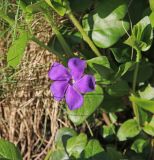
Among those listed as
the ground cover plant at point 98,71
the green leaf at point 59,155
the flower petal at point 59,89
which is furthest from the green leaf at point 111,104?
the flower petal at point 59,89

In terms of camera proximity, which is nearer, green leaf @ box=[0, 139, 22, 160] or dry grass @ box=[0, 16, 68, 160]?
green leaf @ box=[0, 139, 22, 160]

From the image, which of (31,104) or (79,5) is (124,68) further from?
(31,104)

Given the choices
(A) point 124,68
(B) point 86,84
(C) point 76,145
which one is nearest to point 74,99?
(B) point 86,84

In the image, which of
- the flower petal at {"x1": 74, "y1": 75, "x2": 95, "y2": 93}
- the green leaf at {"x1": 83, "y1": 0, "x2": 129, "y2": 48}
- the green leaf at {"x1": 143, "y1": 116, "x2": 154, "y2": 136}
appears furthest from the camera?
the green leaf at {"x1": 143, "y1": 116, "x2": 154, "y2": 136}

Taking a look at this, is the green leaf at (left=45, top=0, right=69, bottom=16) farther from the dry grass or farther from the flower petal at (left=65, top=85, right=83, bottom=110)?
the dry grass

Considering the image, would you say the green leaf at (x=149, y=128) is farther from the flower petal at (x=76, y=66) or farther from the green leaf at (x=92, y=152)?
the flower petal at (x=76, y=66)

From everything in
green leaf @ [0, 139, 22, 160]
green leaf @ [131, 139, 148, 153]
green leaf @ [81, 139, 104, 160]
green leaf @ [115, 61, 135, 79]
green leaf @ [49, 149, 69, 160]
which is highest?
green leaf @ [115, 61, 135, 79]

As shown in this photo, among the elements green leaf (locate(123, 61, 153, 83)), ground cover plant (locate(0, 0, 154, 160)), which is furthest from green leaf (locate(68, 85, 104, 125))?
green leaf (locate(123, 61, 153, 83))
